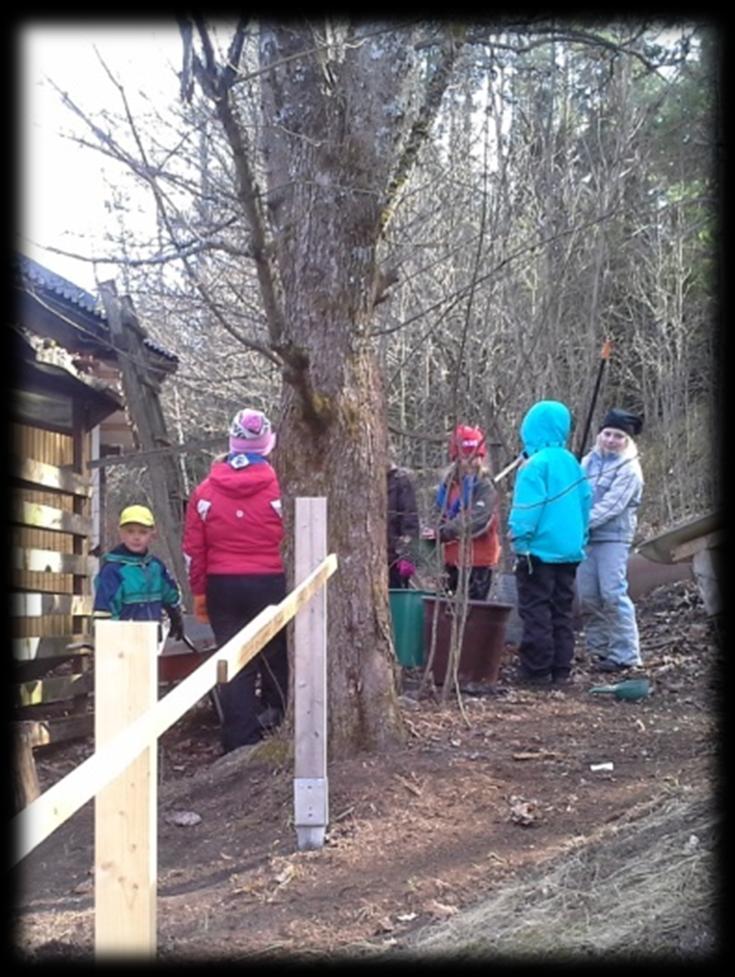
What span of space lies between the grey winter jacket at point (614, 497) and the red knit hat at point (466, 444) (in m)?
1.26

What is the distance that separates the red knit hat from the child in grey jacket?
Result: 1328mm

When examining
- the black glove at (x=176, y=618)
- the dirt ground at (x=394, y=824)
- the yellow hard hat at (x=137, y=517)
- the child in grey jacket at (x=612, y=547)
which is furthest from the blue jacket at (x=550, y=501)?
the yellow hard hat at (x=137, y=517)

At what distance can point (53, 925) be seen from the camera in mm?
4418

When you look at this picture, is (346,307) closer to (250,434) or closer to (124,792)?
(250,434)

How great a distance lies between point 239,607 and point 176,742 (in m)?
1.05

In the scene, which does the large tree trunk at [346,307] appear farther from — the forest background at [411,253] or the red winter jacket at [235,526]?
the red winter jacket at [235,526]

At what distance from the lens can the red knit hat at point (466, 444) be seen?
6719 mm

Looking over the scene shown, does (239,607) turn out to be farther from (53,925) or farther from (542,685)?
(53,925)

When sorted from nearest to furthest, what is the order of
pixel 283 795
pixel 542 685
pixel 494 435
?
pixel 283 795 → pixel 542 685 → pixel 494 435

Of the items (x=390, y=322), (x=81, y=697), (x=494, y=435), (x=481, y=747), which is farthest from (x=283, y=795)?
(x=390, y=322)

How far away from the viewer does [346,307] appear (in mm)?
5844

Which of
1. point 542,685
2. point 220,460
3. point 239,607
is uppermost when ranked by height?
point 220,460

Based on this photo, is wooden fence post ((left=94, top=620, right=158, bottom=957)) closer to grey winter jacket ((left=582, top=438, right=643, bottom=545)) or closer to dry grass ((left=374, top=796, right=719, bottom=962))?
dry grass ((left=374, top=796, right=719, bottom=962))

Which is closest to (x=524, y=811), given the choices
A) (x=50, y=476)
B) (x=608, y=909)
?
(x=608, y=909)
